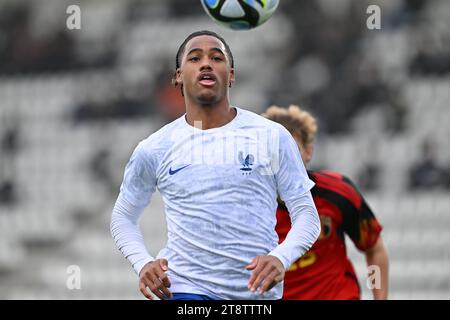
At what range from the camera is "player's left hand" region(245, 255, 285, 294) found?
435 centimetres

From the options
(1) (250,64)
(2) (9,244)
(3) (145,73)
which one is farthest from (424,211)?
(2) (9,244)

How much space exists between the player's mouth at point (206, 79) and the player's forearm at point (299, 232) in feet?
2.26

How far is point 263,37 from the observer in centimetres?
1609

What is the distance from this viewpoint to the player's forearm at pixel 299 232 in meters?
4.53

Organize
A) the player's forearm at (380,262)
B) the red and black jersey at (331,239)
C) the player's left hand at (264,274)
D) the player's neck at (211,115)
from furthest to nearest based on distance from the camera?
the player's forearm at (380,262), the red and black jersey at (331,239), the player's neck at (211,115), the player's left hand at (264,274)

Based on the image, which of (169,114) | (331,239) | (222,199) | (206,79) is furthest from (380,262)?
(169,114)

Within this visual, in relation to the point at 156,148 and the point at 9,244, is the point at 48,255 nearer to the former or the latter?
the point at 9,244

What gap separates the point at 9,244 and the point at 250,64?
483 centimetres

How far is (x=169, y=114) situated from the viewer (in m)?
15.4

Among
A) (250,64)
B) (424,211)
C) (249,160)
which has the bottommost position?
(249,160)

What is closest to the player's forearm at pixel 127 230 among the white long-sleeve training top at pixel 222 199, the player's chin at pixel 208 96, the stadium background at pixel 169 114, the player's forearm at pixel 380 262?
the white long-sleeve training top at pixel 222 199

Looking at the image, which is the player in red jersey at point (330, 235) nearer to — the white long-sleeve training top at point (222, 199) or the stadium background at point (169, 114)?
the white long-sleeve training top at point (222, 199)

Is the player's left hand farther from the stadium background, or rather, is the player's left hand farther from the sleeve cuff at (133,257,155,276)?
the stadium background

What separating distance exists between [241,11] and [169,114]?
9.63m
